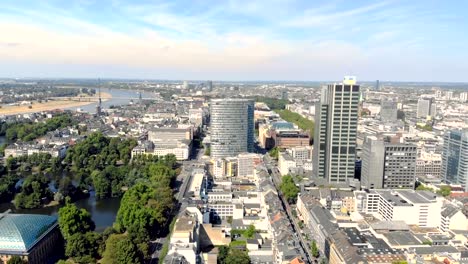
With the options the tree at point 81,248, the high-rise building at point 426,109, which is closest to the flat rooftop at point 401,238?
the tree at point 81,248

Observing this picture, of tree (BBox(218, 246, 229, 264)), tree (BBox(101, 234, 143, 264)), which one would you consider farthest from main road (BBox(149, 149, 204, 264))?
tree (BBox(218, 246, 229, 264))

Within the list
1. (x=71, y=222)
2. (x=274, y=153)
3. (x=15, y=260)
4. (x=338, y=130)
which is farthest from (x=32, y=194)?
(x=274, y=153)

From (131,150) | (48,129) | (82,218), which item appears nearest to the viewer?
(82,218)

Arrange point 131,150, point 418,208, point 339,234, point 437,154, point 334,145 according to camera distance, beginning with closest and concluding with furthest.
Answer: point 339,234 < point 418,208 < point 334,145 < point 437,154 < point 131,150

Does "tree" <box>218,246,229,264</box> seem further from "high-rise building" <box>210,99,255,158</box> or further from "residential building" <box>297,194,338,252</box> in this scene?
"high-rise building" <box>210,99,255,158</box>

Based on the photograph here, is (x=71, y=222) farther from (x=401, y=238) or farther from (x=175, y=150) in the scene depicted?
(x=175, y=150)

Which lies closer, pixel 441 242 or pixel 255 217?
pixel 441 242

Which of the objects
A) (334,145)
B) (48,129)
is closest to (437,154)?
(334,145)

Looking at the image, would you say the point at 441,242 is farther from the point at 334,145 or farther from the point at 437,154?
the point at 437,154
